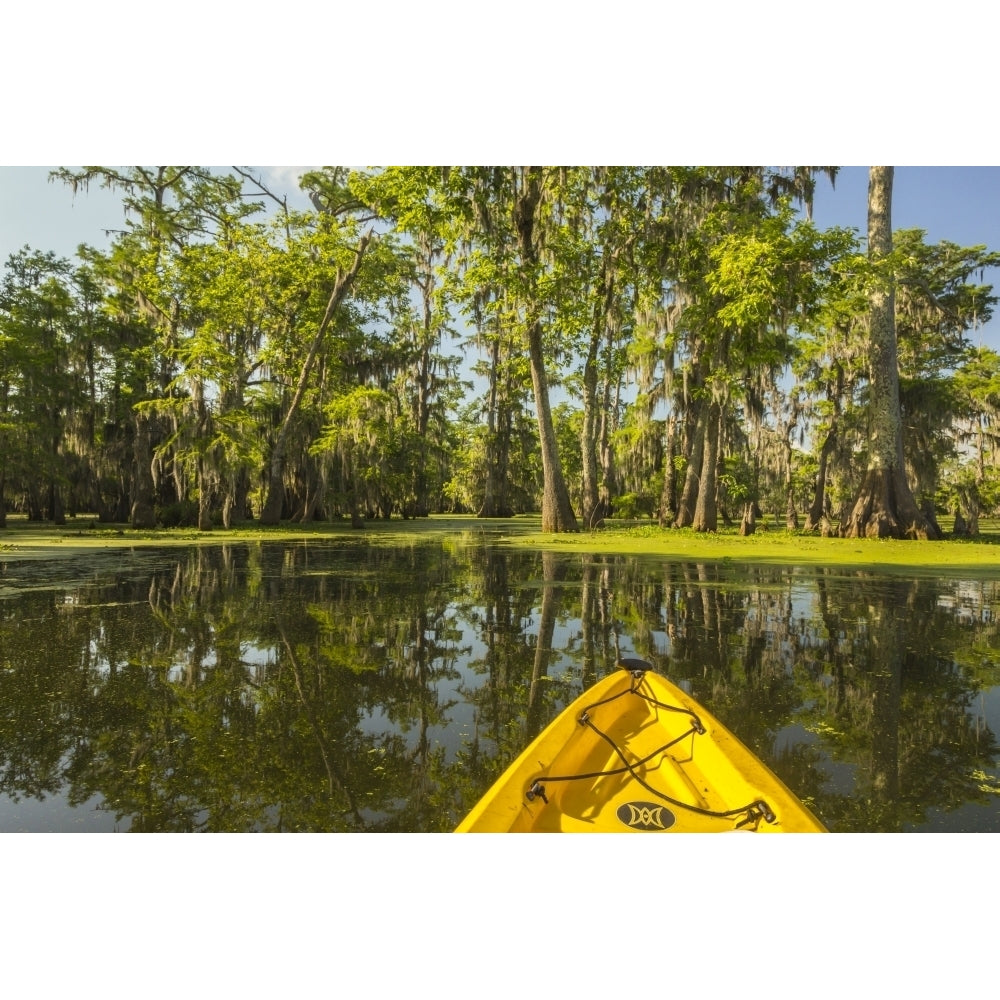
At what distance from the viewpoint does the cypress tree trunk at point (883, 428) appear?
682 inches

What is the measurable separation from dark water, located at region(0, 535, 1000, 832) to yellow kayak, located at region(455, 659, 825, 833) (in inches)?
14.6

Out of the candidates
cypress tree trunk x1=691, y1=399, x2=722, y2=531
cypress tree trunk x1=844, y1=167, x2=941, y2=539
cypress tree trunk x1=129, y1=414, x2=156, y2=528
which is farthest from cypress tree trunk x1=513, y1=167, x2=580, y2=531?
cypress tree trunk x1=129, y1=414, x2=156, y2=528

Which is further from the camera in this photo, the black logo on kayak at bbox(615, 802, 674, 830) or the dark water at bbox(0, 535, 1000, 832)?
the dark water at bbox(0, 535, 1000, 832)

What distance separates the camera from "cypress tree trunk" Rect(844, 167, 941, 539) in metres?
17.3

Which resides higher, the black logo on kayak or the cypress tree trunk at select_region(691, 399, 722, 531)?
the cypress tree trunk at select_region(691, 399, 722, 531)

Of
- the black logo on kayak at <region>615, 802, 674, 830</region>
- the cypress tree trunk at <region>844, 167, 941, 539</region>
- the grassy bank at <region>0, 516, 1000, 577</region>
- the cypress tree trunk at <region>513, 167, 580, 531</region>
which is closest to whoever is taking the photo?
the black logo on kayak at <region>615, 802, 674, 830</region>

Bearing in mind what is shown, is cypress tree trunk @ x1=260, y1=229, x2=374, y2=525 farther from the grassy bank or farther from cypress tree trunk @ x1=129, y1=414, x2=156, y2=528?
cypress tree trunk @ x1=129, y1=414, x2=156, y2=528

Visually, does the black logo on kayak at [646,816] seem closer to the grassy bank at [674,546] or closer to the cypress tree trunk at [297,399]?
the grassy bank at [674,546]

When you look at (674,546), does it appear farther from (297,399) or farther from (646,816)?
(297,399)

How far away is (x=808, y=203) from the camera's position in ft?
65.7

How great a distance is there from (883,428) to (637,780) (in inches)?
712

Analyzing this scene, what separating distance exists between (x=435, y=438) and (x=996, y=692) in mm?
34291

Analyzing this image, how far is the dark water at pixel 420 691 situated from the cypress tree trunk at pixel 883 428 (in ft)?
31.9
